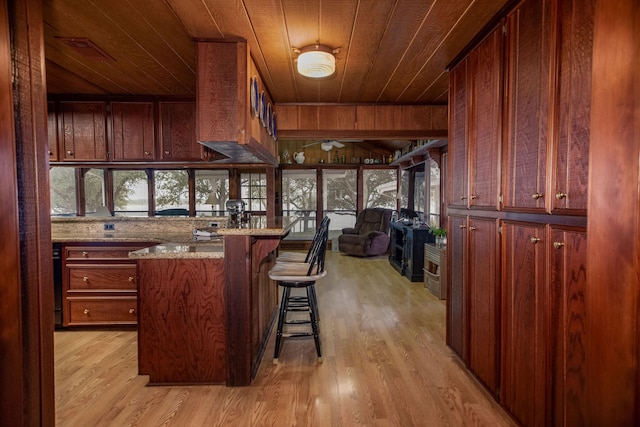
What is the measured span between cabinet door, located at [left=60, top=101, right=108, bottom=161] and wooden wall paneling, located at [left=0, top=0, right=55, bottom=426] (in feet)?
9.00

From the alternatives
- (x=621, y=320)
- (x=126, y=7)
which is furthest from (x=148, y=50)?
(x=621, y=320)

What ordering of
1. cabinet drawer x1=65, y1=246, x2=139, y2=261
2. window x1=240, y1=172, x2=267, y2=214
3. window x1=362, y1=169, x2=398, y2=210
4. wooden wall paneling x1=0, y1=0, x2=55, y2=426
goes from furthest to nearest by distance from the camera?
window x1=362, y1=169, x2=398, y2=210 < window x1=240, y1=172, x2=267, y2=214 < cabinet drawer x1=65, y1=246, x2=139, y2=261 < wooden wall paneling x1=0, y1=0, x2=55, y2=426

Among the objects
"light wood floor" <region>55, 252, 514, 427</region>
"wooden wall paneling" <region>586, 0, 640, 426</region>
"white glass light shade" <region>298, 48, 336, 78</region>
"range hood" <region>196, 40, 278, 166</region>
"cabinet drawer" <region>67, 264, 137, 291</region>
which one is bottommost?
"light wood floor" <region>55, 252, 514, 427</region>

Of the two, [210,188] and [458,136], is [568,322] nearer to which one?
[458,136]

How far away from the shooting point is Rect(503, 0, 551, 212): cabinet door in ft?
5.03

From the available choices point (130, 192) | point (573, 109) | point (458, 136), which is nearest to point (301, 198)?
point (130, 192)

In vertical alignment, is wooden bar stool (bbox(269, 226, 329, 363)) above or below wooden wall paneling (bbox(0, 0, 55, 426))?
below

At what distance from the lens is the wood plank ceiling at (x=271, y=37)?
1.88 m

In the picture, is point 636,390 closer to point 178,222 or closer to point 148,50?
point 148,50

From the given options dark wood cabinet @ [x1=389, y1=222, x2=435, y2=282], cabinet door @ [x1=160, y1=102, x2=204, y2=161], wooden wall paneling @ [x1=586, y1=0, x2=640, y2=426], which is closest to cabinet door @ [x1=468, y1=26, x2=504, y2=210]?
wooden wall paneling @ [x1=586, y1=0, x2=640, y2=426]

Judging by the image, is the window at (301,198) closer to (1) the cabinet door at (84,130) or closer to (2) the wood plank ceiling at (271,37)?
(1) the cabinet door at (84,130)

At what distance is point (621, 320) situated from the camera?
2.80 ft

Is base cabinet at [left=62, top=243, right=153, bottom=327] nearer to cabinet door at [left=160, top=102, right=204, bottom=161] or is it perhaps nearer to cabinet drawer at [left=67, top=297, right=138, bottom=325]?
cabinet drawer at [left=67, top=297, right=138, bottom=325]

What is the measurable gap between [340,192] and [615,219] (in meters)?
7.47
